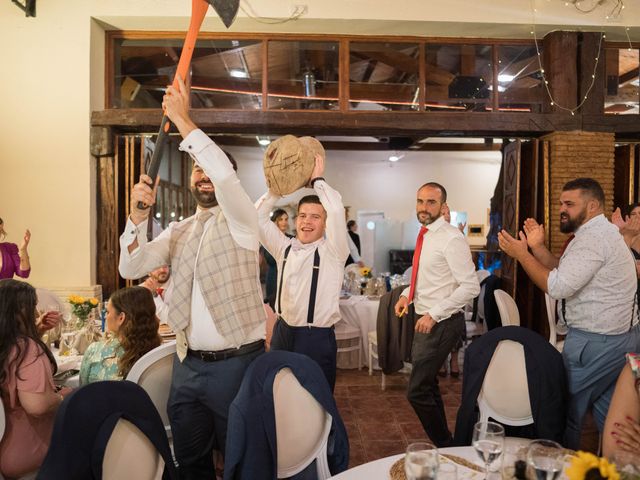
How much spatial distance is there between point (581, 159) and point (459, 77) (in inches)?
60.4

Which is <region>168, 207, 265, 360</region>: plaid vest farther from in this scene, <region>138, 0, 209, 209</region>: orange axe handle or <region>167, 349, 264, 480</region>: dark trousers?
<region>138, 0, 209, 209</region>: orange axe handle

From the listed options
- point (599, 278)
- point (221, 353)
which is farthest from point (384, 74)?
point (221, 353)

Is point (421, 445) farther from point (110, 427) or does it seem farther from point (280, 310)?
point (280, 310)

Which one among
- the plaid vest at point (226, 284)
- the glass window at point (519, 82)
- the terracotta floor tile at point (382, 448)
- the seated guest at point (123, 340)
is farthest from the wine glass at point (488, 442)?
the glass window at point (519, 82)

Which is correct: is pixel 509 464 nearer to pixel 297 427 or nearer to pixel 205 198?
pixel 297 427

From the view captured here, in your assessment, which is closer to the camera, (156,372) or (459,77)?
(156,372)

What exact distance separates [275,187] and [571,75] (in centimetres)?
428

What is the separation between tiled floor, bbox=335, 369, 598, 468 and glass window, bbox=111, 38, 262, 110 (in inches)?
122

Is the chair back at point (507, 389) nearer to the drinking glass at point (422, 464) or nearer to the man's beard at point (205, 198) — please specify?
the drinking glass at point (422, 464)

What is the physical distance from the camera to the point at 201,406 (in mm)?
2182

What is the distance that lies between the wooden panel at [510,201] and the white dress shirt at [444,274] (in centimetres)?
267

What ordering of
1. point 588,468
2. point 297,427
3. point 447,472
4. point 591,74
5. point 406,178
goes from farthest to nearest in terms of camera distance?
1. point 406,178
2. point 591,74
3. point 297,427
4. point 447,472
5. point 588,468

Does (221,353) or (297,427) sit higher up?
(221,353)

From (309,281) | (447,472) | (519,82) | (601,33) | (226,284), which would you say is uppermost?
(601,33)
